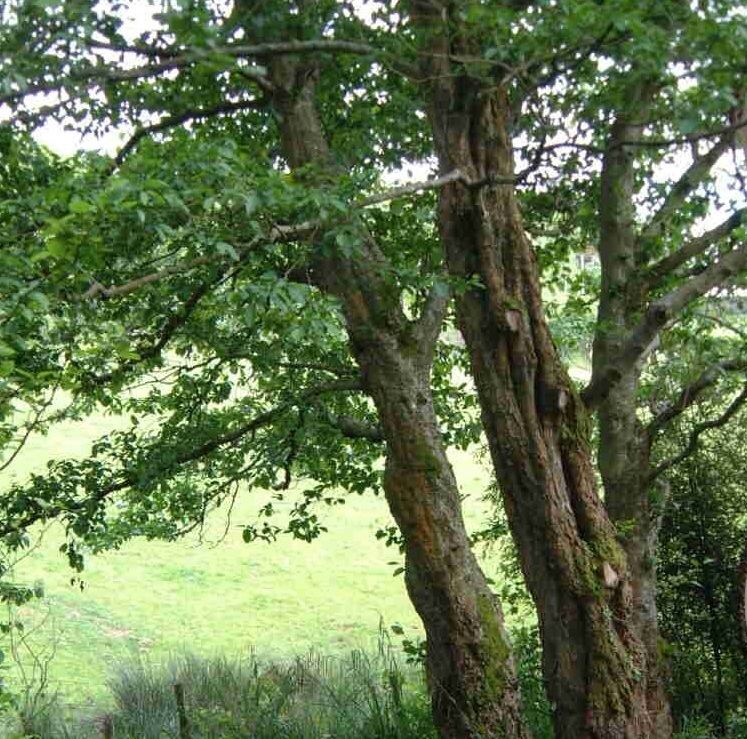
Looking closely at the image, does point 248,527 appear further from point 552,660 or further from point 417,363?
point 552,660

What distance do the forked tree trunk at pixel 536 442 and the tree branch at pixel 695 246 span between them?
3.72 feet

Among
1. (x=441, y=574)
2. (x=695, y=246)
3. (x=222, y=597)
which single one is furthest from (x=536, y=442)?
(x=222, y=597)

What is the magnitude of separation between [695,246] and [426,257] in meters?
1.95

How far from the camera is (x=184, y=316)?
607cm

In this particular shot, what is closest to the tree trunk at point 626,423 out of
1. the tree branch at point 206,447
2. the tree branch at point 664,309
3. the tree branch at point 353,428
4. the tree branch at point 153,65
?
the tree branch at point 664,309

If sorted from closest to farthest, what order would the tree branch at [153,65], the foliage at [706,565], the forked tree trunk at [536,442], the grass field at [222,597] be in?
1. the tree branch at [153,65]
2. the forked tree trunk at [536,442]
3. the foliage at [706,565]
4. the grass field at [222,597]

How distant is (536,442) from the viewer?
5.87m

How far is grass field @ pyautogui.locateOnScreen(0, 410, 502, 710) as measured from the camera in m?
14.7

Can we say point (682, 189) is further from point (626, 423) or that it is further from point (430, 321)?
point (430, 321)

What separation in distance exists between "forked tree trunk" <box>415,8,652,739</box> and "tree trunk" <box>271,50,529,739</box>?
34 cm

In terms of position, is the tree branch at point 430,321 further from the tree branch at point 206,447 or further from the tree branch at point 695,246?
the tree branch at point 695,246

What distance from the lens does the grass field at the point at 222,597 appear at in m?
14.7

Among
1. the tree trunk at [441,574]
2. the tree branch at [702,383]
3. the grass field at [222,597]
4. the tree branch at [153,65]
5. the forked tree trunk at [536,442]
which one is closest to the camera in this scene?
the tree branch at [153,65]

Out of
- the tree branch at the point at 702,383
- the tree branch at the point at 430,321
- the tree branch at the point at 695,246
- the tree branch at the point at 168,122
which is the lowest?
the tree branch at the point at 702,383
